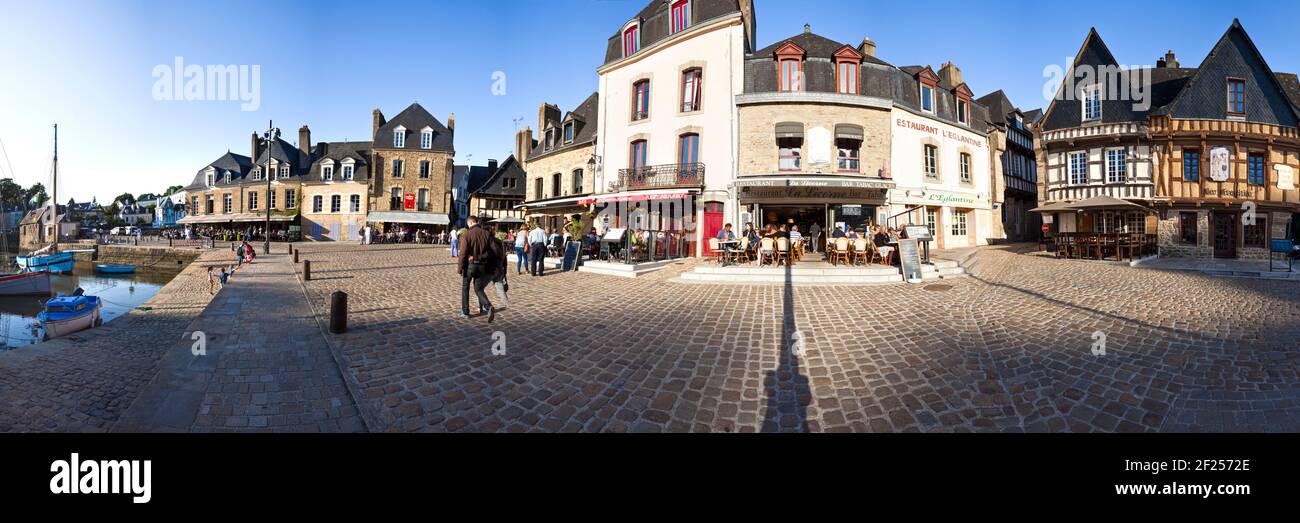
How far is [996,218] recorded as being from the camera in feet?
71.8

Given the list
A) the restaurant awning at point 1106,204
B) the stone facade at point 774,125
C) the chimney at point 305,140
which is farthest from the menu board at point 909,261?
the chimney at point 305,140

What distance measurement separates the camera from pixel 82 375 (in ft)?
16.3

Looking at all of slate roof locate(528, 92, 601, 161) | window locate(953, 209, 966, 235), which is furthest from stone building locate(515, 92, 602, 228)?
window locate(953, 209, 966, 235)

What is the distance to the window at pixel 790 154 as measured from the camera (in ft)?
54.3

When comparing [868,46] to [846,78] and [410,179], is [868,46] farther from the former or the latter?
[410,179]

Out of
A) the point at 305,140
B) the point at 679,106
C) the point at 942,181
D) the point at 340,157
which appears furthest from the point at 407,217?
the point at 942,181

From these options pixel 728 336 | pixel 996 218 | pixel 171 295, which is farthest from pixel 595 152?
pixel 996 218

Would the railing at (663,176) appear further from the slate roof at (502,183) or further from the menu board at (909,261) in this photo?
the slate roof at (502,183)

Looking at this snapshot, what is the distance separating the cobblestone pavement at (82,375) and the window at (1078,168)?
2908cm

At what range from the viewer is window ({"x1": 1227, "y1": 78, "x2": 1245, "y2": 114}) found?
695 inches

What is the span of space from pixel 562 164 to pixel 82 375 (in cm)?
2008

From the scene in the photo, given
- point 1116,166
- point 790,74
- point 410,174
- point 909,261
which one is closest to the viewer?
point 909,261

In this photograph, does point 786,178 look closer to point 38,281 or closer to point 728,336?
point 728,336

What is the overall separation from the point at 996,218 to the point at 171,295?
33.0 metres
